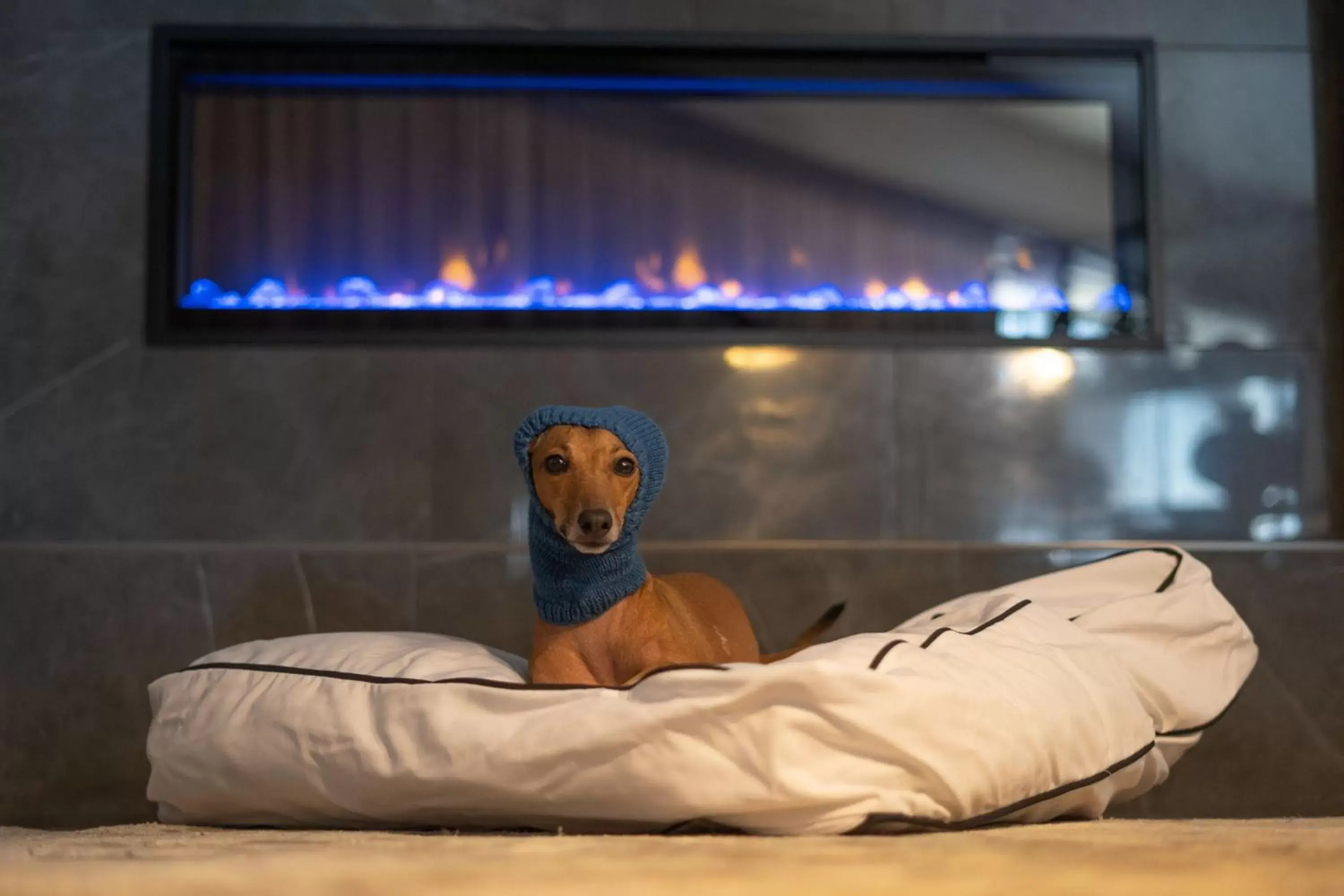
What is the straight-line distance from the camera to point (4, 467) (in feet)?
7.48

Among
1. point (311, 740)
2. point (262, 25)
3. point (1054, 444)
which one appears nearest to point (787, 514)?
point (1054, 444)

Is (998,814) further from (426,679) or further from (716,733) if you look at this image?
(426,679)

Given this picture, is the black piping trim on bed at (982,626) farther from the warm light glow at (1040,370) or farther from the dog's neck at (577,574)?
the warm light glow at (1040,370)

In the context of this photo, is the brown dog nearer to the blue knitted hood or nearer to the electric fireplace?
the blue knitted hood

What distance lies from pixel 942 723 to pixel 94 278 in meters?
1.98

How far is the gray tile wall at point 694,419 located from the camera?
2227 mm

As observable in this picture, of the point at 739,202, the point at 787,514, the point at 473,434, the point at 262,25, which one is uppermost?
the point at 262,25

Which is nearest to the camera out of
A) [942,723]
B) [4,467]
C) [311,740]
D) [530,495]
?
[942,723]

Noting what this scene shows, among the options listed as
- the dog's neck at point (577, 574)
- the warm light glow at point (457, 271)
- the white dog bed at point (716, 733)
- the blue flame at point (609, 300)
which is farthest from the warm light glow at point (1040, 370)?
the dog's neck at point (577, 574)

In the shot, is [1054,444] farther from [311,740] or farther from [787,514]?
[311,740]

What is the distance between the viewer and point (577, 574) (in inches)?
55.5

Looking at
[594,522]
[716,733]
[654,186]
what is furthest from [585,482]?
[654,186]

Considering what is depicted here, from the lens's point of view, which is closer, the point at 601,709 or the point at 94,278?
the point at 601,709

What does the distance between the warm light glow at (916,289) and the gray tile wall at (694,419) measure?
0.16 meters
